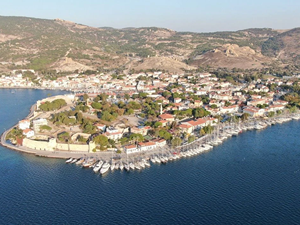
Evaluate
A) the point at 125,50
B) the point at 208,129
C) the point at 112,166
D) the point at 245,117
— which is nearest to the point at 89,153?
the point at 112,166

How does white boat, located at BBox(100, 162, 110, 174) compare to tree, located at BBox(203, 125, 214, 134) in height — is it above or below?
below

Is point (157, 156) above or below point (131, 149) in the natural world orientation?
below

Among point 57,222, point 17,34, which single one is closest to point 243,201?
point 57,222

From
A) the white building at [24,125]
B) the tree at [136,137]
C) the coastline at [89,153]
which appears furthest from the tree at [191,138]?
the white building at [24,125]

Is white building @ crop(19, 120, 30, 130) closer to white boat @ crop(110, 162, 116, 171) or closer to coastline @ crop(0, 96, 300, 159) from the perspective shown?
coastline @ crop(0, 96, 300, 159)

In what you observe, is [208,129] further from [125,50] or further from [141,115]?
[125,50]

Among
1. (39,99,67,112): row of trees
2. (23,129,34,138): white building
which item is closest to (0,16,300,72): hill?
(39,99,67,112): row of trees
